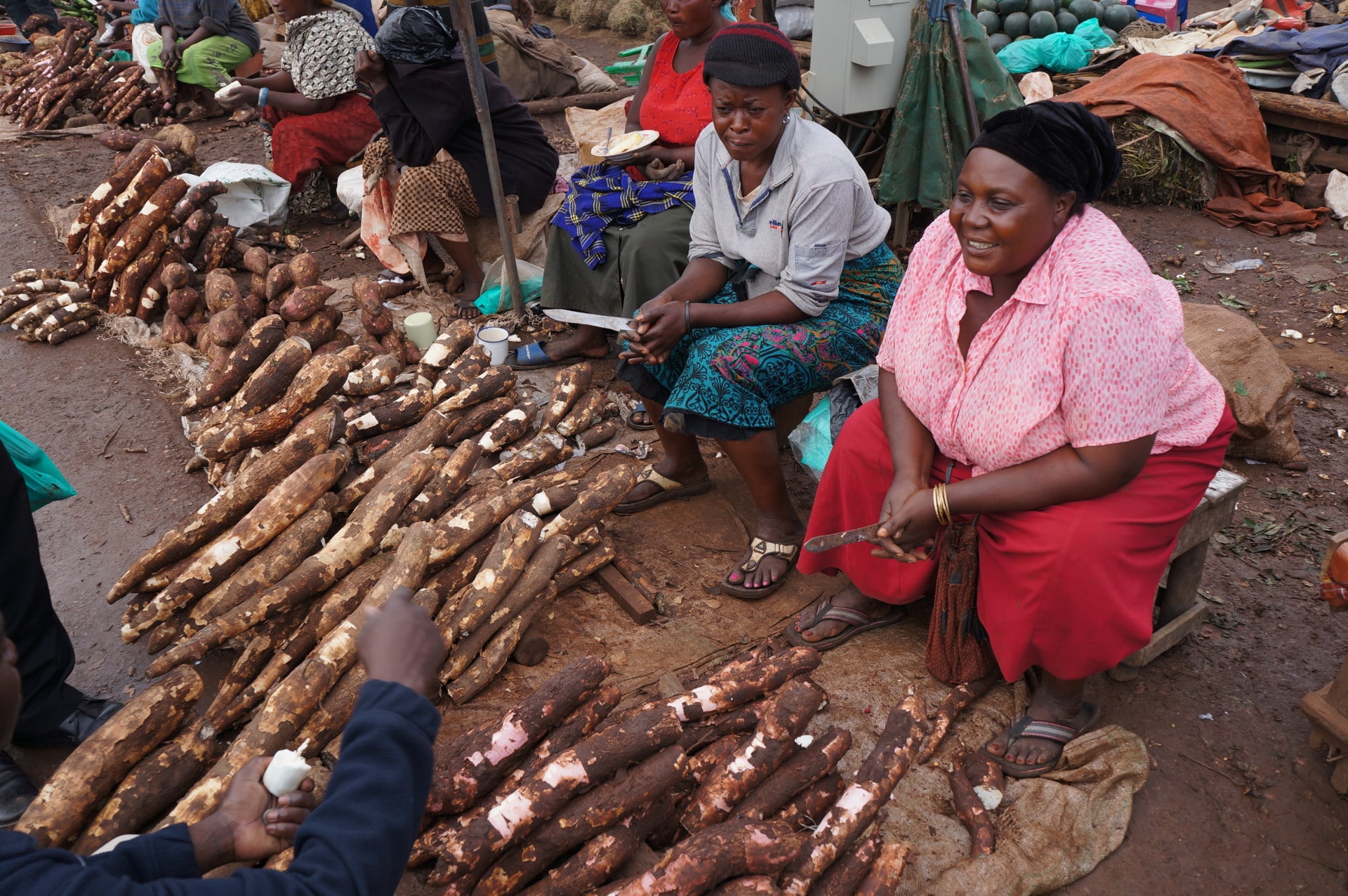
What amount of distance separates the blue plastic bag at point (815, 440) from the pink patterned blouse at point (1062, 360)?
0.87 metres

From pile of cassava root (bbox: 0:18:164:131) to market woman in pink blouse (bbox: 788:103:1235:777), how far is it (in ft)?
30.7

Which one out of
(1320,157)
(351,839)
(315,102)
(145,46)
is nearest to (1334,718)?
(351,839)

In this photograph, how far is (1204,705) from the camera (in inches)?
103

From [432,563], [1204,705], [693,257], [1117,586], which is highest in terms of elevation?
[693,257]

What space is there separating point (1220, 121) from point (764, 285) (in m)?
4.70

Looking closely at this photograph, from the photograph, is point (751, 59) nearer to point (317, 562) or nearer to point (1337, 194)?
point (317, 562)

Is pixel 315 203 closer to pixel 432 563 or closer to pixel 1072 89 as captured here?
pixel 432 563

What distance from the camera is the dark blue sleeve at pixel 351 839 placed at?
1.16 meters

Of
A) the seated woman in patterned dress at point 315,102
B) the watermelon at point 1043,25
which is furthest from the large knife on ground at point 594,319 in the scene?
the watermelon at point 1043,25

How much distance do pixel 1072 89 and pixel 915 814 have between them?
6.68 meters

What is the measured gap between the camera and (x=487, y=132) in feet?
14.4

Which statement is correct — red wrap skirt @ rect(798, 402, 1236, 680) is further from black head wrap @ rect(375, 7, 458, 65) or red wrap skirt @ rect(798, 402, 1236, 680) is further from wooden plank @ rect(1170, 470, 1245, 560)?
black head wrap @ rect(375, 7, 458, 65)

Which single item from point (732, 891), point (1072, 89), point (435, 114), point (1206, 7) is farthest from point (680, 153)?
point (1206, 7)

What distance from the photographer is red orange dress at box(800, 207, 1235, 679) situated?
6.91 ft
